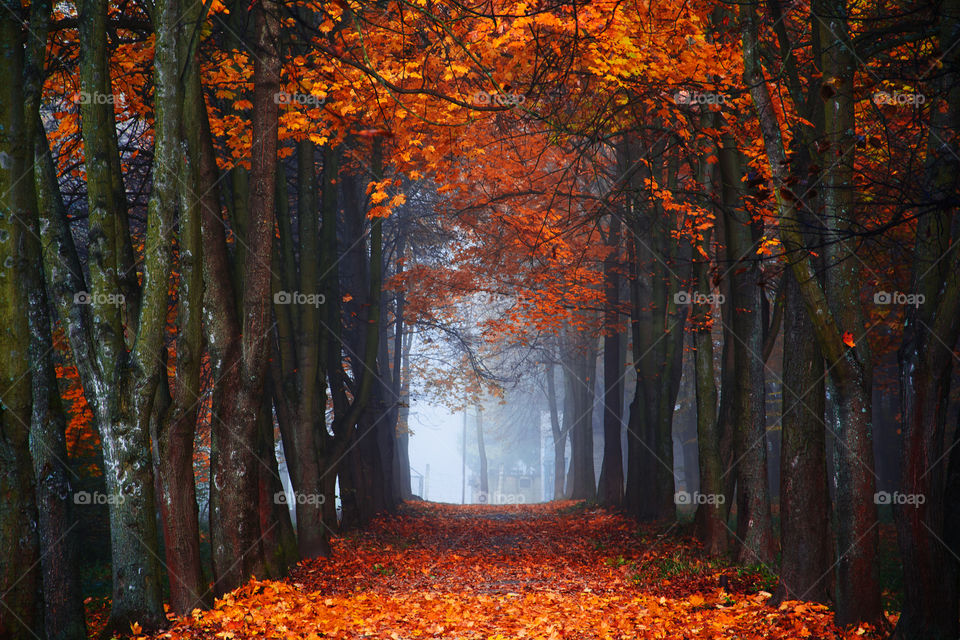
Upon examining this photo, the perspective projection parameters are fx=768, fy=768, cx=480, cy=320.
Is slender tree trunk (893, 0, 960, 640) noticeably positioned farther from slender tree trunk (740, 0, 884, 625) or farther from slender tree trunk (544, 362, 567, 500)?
slender tree trunk (544, 362, 567, 500)

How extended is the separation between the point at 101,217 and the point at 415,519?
15.5m

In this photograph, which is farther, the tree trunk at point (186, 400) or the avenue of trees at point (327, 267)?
the tree trunk at point (186, 400)

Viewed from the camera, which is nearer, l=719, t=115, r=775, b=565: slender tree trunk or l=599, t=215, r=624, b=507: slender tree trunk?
l=719, t=115, r=775, b=565: slender tree trunk

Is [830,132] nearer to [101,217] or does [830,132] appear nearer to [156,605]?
[101,217]

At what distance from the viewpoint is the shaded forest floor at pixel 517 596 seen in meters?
7.06

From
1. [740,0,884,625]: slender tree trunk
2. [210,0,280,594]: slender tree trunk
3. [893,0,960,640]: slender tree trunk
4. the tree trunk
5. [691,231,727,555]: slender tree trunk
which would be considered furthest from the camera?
[691,231,727,555]: slender tree trunk

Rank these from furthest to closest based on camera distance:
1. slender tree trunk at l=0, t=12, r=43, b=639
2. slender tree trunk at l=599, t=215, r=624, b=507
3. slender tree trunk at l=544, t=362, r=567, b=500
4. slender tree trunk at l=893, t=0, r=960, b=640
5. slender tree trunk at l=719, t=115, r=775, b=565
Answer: slender tree trunk at l=544, t=362, r=567, b=500
slender tree trunk at l=599, t=215, r=624, b=507
slender tree trunk at l=719, t=115, r=775, b=565
slender tree trunk at l=0, t=12, r=43, b=639
slender tree trunk at l=893, t=0, r=960, b=640

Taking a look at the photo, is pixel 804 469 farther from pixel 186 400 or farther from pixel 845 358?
pixel 186 400

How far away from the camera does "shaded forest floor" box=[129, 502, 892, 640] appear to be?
23.2 feet

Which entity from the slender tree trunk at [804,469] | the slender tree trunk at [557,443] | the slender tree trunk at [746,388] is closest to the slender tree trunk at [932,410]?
the slender tree trunk at [804,469]

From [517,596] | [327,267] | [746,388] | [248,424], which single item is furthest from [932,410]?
[327,267]

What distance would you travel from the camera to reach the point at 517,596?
368 inches

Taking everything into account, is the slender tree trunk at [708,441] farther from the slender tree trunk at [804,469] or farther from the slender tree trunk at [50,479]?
the slender tree trunk at [50,479]

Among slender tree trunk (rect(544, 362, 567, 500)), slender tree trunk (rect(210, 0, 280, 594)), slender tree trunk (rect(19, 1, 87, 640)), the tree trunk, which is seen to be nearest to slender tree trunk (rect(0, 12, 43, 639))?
slender tree trunk (rect(19, 1, 87, 640))
